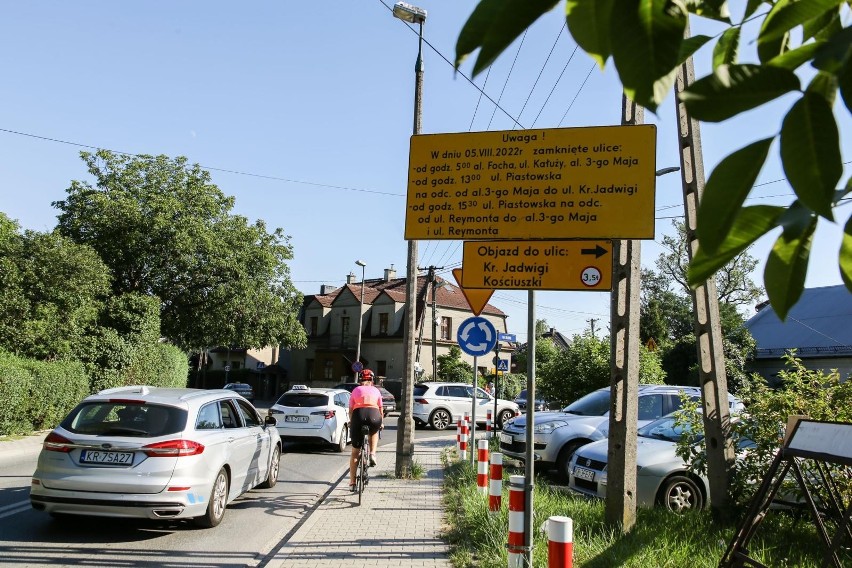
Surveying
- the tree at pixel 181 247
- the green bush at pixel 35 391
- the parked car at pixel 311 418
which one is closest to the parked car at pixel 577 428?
the parked car at pixel 311 418

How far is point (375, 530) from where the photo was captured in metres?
7.59

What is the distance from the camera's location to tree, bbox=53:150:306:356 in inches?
1089

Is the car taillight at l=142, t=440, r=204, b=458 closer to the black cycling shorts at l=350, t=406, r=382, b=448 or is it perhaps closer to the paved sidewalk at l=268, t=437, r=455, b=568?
the paved sidewalk at l=268, t=437, r=455, b=568

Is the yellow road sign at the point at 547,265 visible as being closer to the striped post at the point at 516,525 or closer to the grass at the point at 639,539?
the striped post at the point at 516,525

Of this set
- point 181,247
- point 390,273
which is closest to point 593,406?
point 181,247

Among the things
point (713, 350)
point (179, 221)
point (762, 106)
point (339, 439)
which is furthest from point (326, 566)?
point (179, 221)

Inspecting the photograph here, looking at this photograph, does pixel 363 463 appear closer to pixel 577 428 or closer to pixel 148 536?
pixel 148 536

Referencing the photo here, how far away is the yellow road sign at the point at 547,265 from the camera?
6.07 meters

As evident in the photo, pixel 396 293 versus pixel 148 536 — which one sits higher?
pixel 396 293

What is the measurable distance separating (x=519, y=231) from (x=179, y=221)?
2549 centimetres

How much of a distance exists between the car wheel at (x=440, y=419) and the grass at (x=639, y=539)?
54.4ft

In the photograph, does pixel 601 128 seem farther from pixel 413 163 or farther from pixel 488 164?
pixel 413 163

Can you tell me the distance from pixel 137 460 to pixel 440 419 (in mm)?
18339

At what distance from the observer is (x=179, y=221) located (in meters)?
28.7
